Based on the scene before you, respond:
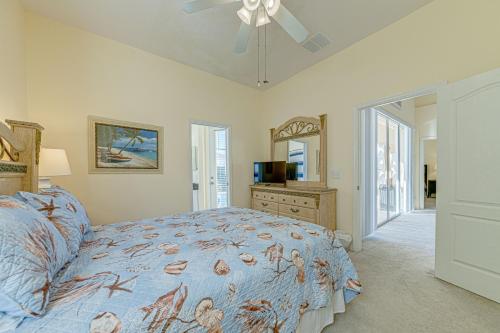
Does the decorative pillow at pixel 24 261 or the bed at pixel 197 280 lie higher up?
the decorative pillow at pixel 24 261

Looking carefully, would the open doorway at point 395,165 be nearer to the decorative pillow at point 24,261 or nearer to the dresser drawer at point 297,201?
the dresser drawer at point 297,201

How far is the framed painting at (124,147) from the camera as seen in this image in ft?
8.84

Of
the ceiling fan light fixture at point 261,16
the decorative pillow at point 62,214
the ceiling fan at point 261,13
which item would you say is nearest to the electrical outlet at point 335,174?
the ceiling fan at point 261,13

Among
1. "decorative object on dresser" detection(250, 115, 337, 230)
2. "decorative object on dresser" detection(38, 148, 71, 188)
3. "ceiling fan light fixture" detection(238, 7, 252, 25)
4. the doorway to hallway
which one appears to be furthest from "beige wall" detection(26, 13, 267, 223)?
the doorway to hallway

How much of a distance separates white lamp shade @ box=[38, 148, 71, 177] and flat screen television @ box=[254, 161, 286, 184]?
2900 mm

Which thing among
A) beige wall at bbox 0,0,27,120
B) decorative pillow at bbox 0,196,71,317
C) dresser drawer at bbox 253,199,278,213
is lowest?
dresser drawer at bbox 253,199,278,213

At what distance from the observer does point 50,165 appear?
203 centimetres

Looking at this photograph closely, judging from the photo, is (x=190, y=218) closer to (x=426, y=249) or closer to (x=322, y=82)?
(x=322, y=82)

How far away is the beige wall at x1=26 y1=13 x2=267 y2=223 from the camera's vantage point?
2410 millimetres

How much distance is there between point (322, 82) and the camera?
3465 mm

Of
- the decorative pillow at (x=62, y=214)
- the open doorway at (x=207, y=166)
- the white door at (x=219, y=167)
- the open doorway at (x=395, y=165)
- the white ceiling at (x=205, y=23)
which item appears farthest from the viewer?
the open doorway at (x=207, y=166)

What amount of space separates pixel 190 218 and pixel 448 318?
2274 mm

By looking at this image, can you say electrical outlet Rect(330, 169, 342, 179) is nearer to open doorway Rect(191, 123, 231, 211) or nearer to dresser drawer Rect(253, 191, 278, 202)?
dresser drawer Rect(253, 191, 278, 202)

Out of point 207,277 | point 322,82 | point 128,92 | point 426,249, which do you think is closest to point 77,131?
point 128,92
